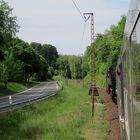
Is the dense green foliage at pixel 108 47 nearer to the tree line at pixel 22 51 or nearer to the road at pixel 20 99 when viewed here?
the tree line at pixel 22 51

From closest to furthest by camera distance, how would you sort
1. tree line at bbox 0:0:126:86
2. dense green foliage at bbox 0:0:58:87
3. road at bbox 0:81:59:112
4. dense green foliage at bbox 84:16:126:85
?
1. road at bbox 0:81:59:112
2. dense green foliage at bbox 0:0:58:87
3. tree line at bbox 0:0:126:86
4. dense green foliage at bbox 84:16:126:85

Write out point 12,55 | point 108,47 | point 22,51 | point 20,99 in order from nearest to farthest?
point 20,99 → point 108,47 → point 12,55 → point 22,51

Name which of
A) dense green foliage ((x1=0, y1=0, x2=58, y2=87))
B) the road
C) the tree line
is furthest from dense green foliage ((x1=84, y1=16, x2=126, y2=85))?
the road

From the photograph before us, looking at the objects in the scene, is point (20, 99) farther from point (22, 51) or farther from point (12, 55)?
point (22, 51)

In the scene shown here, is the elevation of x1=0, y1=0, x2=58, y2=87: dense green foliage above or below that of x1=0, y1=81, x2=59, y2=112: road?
above

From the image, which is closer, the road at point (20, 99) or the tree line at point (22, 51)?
the road at point (20, 99)

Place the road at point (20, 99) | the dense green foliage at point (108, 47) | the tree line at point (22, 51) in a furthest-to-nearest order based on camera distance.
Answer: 1. the dense green foliage at point (108, 47)
2. the tree line at point (22, 51)
3. the road at point (20, 99)

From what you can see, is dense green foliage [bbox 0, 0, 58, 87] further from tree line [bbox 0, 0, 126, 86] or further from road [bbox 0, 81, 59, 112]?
road [bbox 0, 81, 59, 112]

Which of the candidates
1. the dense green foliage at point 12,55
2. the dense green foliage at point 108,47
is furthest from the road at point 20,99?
the dense green foliage at point 108,47

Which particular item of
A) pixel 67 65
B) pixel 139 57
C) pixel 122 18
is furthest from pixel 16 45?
pixel 139 57

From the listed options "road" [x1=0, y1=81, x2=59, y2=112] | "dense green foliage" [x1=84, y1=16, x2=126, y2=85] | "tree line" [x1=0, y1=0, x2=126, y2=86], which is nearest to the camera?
"road" [x1=0, y1=81, x2=59, y2=112]

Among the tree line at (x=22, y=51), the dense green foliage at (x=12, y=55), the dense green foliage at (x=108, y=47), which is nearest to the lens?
the dense green foliage at (x=12, y=55)

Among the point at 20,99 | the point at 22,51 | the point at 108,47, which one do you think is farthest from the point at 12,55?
the point at 20,99

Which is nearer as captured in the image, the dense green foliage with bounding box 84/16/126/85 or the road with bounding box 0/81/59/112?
the road with bounding box 0/81/59/112
